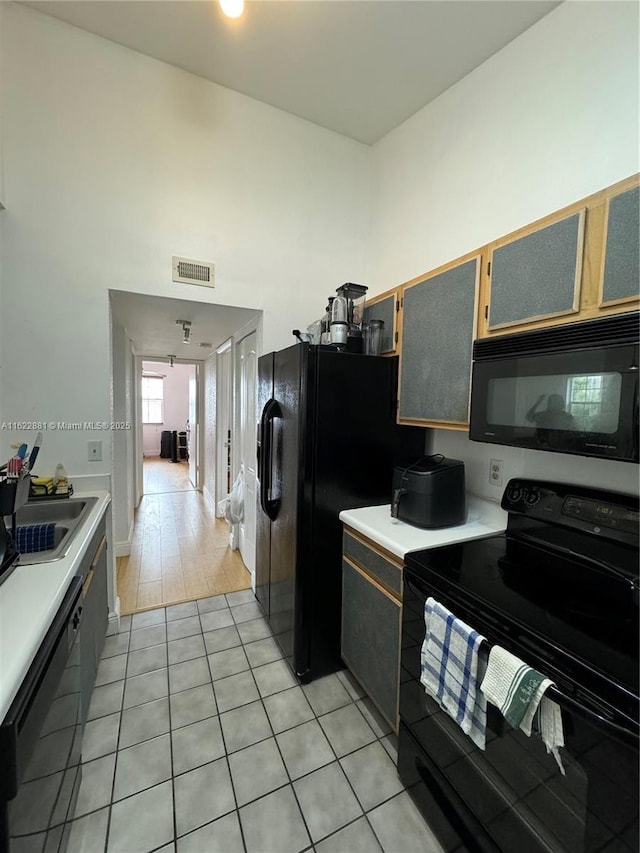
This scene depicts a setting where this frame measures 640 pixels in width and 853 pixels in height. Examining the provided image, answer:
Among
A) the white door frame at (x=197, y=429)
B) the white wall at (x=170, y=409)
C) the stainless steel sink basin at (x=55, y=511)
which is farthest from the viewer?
the white wall at (x=170, y=409)

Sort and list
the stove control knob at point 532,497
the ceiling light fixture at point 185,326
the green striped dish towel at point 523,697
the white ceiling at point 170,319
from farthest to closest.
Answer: the ceiling light fixture at point 185,326 < the white ceiling at point 170,319 < the stove control knob at point 532,497 < the green striped dish towel at point 523,697

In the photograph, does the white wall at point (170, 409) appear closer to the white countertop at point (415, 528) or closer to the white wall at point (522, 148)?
the white wall at point (522, 148)

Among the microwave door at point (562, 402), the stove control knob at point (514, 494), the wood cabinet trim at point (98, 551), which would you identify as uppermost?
the microwave door at point (562, 402)

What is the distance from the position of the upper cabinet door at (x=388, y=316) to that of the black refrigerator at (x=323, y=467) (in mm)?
106

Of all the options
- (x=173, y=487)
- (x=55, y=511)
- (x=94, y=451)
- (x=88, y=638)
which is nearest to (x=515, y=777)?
(x=88, y=638)

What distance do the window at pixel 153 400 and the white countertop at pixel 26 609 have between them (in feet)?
27.4

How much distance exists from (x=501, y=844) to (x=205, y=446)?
4911 millimetres

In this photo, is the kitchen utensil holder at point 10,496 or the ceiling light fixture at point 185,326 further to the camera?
the ceiling light fixture at point 185,326

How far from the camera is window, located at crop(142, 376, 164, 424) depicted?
9039 mm

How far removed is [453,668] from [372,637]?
0.58m

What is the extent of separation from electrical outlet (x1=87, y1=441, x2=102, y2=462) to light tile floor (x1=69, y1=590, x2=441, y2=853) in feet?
3.68

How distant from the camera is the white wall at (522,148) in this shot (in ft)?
4.48

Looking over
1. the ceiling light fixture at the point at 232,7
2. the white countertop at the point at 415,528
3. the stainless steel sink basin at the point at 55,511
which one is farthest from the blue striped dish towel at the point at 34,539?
the ceiling light fixture at the point at 232,7

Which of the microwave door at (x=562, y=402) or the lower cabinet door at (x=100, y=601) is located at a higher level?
the microwave door at (x=562, y=402)
